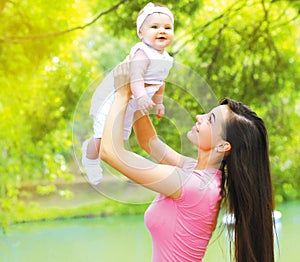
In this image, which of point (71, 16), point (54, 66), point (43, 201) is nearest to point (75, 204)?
point (43, 201)

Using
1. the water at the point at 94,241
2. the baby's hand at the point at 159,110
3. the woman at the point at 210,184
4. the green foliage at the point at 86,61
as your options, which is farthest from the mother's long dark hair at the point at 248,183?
the green foliage at the point at 86,61

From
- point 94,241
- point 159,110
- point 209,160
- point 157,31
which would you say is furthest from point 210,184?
point 94,241

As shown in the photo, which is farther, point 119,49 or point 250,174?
point 119,49

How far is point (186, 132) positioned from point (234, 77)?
2.38 metres

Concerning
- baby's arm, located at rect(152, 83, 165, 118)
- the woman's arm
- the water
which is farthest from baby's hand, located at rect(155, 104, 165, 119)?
the water

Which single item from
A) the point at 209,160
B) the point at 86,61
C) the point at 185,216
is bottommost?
the point at 185,216

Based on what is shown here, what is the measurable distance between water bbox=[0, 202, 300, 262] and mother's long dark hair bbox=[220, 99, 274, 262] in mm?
1790

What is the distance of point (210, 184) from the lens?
1133 millimetres

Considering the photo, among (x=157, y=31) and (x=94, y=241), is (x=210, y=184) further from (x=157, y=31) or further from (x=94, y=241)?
(x=94, y=241)

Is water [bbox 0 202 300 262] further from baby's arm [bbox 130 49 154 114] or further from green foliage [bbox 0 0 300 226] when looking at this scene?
baby's arm [bbox 130 49 154 114]

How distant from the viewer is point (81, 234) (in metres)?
3.32

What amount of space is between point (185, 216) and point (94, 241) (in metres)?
2.15

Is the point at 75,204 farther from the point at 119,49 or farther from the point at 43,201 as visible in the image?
the point at 119,49

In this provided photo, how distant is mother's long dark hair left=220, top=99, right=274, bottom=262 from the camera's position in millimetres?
1117
